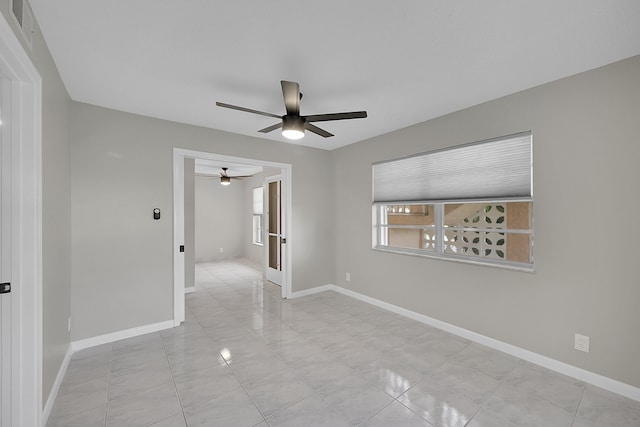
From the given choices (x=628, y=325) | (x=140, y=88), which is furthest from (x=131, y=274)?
(x=628, y=325)

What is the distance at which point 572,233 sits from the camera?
234 centimetres

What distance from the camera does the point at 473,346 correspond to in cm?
287

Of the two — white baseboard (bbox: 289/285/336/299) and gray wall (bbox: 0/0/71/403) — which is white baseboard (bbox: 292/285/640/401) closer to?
white baseboard (bbox: 289/285/336/299)

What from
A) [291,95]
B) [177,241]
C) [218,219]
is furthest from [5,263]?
[218,219]

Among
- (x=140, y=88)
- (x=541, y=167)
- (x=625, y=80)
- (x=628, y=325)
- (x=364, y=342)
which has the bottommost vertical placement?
(x=364, y=342)

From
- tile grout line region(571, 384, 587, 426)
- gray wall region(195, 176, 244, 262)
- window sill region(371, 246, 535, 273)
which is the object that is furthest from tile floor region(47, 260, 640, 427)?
gray wall region(195, 176, 244, 262)

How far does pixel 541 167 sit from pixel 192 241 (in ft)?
16.5

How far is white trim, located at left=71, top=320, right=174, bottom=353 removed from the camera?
9.32 ft

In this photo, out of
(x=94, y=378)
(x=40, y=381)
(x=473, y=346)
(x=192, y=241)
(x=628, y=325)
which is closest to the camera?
(x=40, y=381)

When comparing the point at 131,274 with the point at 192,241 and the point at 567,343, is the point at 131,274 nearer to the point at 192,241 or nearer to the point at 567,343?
the point at 192,241

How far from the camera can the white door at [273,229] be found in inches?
209

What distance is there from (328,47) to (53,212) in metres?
2.41

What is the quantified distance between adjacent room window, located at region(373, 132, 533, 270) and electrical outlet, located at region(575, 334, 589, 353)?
0.63 meters

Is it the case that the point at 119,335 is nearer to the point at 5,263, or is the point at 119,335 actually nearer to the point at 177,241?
the point at 177,241
